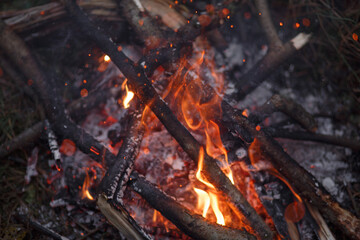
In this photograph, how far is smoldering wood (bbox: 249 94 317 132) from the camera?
204 cm

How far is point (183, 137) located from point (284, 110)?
94 cm

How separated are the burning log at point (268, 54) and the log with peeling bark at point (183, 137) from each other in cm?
79

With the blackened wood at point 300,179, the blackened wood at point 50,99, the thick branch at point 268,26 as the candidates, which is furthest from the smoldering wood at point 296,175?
the blackened wood at point 50,99

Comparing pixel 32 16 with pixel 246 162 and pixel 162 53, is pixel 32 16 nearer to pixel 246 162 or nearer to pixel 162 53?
pixel 162 53

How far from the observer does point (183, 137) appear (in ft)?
5.62

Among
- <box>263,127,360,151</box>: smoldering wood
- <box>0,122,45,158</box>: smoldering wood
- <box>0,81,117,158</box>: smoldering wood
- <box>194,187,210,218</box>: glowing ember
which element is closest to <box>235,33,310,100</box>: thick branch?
<box>263,127,360,151</box>: smoldering wood

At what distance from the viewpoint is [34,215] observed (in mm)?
1964

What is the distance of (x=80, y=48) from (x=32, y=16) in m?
0.46

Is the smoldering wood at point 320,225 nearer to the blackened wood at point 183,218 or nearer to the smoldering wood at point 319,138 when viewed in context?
the smoldering wood at point 319,138

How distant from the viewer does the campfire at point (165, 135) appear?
67.7 inches

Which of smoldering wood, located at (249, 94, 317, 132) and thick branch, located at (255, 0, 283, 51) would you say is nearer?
smoldering wood, located at (249, 94, 317, 132)

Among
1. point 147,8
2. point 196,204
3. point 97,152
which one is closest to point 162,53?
point 147,8

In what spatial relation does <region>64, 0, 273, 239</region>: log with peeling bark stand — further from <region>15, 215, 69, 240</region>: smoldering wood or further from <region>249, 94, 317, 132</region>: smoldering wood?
<region>15, 215, 69, 240</region>: smoldering wood

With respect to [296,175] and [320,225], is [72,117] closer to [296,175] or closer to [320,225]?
[296,175]
